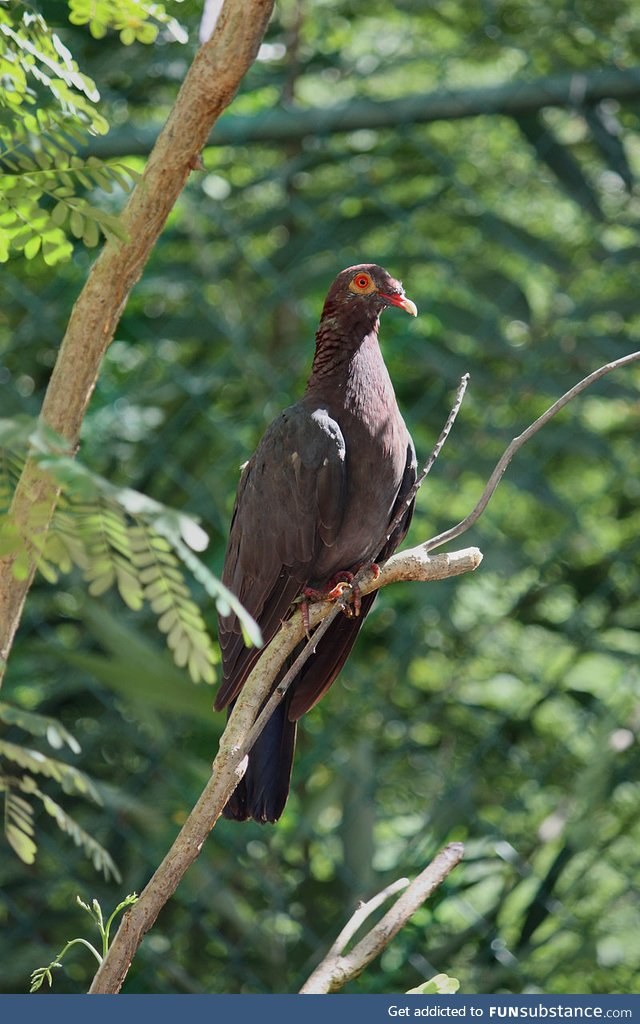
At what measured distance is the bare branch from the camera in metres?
1.21

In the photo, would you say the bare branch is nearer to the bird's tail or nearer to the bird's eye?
the bird's tail

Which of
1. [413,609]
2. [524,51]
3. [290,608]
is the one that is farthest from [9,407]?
[524,51]

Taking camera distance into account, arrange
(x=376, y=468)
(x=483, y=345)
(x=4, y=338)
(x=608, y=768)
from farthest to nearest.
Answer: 1. (x=4, y=338)
2. (x=483, y=345)
3. (x=608, y=768)
4. (x=376, y=468)

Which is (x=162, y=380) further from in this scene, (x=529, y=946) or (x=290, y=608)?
(x=529, y=946)

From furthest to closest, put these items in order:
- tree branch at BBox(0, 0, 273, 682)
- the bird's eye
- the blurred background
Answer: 1. the blurred background
2. the bird's eye
3. tree branch at BBox(0, 0, 273, 682)

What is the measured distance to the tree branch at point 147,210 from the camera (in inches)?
50.8

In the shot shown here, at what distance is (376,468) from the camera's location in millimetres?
1742

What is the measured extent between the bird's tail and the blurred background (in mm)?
893

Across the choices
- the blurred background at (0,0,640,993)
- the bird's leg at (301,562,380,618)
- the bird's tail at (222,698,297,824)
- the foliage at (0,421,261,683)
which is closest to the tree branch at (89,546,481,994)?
the foliage at (0,421,261,683)

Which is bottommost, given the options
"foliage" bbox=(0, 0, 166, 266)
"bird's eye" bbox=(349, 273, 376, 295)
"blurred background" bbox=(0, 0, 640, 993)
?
"blurred background" bbox=(0, 0, 640, 993)

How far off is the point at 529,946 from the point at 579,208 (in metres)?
1.63

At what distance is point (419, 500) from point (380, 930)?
1.59 m

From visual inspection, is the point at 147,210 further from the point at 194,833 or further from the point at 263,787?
the point at 263,787

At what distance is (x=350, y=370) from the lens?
1.81 metres
